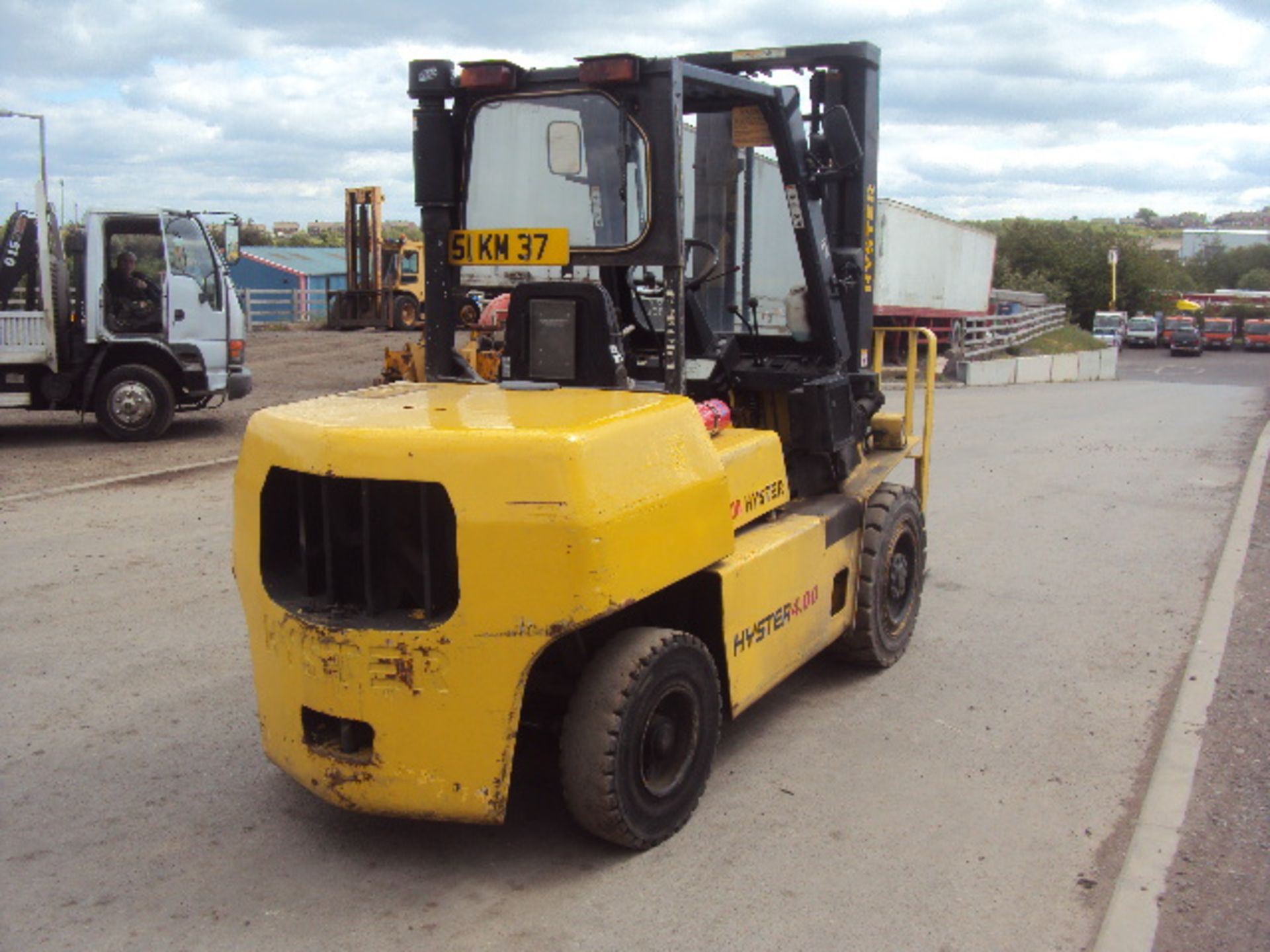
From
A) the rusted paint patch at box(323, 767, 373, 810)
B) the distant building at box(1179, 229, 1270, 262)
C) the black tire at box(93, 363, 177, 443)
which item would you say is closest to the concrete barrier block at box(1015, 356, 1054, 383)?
the black tire at box(93, 363, 177, 443)

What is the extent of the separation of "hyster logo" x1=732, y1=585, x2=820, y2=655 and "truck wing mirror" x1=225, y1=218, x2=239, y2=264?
1084 centimetres

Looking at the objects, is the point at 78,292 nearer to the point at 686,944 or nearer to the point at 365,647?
the point at 365,647

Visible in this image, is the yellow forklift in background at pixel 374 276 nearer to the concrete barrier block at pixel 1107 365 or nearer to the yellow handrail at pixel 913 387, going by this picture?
the concrete barrier block at pixel 1107 365

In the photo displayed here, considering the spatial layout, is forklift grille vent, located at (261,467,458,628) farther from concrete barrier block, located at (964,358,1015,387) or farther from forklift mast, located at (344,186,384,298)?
forklift mast, located at (344,186,384,298)

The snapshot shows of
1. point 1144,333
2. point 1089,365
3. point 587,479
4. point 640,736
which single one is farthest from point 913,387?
point 1144,333

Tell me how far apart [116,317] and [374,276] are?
18965 mm

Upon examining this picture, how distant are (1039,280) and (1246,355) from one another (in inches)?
517

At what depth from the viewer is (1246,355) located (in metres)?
62.0

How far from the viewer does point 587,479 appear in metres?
3.97

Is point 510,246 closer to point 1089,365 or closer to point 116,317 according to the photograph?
point 116,317

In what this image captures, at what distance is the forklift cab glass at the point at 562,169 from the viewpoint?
4812mm

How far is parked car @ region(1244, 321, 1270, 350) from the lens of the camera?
2574 inches

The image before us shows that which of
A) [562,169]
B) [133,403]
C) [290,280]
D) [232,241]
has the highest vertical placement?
[290,280]

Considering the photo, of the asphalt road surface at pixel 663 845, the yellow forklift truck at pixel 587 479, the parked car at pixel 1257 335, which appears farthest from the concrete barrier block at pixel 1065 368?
the parked car at pixel 1257 335
